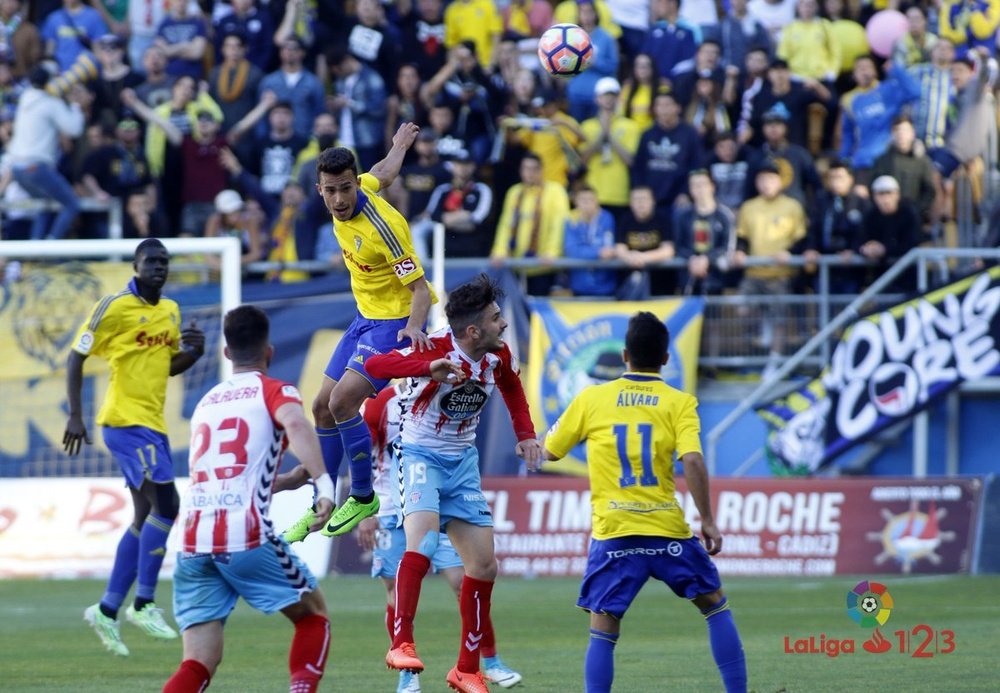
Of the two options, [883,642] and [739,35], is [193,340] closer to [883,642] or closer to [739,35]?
[883,642]

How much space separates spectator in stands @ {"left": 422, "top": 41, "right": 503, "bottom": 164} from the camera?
799 inches

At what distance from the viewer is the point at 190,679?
7.55 meters

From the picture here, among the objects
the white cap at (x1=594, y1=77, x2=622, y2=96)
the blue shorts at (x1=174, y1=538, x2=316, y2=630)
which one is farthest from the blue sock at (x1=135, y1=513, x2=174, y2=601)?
the white cap at (x1=594, y1=77, x2=622, y2=96)

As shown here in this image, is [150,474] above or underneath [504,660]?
above

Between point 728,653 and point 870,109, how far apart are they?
41.8 feet

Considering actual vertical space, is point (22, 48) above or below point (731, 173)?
above

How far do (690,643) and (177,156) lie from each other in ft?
35.7

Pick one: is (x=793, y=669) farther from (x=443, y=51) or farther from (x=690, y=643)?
(x=443, y=51)

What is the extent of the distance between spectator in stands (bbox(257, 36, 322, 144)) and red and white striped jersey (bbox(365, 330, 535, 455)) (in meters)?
11.7

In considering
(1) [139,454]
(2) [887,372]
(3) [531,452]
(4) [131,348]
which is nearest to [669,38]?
(2) [887,372]

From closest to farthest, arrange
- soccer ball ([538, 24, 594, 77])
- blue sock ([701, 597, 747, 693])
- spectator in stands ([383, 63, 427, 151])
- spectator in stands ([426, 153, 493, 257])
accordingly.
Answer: blue sock ([701, 597, 747, 693])
soccer ball ([538, 24, 594, 77])
spectator in stands ([426, 153, 493, 257])
spectator in stands ([383, 63, 427, 151])

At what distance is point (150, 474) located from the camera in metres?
12.4

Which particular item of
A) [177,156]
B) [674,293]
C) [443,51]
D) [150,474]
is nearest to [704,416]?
[674,293]

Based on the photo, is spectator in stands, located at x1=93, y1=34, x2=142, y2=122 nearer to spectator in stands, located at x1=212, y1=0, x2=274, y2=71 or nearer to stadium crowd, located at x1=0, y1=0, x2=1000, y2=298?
stadium crowd, located at x1=0, y1=0, x2=1000, y2=298
